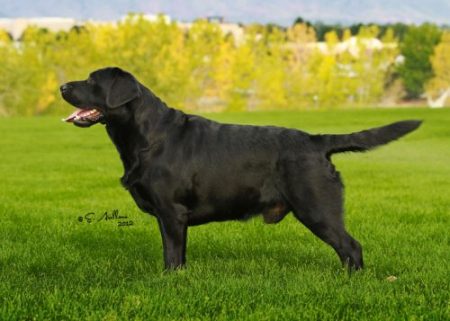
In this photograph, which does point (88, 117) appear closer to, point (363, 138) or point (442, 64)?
point (363, 138)

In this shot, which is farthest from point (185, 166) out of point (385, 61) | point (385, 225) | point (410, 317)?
point (385, 61)

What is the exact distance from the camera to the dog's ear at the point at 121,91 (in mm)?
5824

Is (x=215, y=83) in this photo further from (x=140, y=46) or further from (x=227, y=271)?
(x=227, y=271)

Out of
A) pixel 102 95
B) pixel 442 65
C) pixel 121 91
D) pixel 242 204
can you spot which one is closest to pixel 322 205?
pixel 242 204

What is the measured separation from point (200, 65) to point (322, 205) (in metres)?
67.1

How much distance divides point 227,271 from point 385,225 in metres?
3.14

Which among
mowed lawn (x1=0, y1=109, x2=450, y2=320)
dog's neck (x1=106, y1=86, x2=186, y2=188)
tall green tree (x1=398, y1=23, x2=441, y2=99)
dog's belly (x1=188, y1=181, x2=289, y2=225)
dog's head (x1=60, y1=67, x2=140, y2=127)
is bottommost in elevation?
tall green tree (x1=398, y1=23, x2=441, y2=99)

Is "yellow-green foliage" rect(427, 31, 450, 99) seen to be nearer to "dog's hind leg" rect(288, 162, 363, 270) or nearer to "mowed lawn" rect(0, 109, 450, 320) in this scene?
"mowed lawn" rect(0, 109, 450, 320)

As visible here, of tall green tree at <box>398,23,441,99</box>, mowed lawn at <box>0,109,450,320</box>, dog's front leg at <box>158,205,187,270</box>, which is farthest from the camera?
tall green tree at <box>398,23,441,99</box>

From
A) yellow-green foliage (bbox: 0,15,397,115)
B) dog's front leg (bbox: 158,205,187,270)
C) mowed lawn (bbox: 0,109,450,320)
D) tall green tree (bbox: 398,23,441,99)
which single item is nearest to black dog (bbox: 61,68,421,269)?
dog's front leg (bbox: 158,205,187,270)

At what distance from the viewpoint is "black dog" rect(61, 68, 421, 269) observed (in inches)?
228

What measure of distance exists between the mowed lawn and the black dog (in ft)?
1.51

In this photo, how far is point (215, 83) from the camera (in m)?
74.1

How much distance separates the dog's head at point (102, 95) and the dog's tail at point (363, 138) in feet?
5.21
